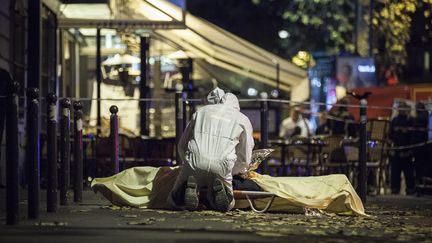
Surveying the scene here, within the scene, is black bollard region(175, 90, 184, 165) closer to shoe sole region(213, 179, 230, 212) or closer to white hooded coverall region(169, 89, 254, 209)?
white hooded coverall region(169, 89, 254, 209)

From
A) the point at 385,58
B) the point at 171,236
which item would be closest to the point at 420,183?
the point at 171,236

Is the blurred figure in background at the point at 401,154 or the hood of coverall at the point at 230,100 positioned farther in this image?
the blurred figure in background at the point at 401,154

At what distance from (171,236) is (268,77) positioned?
1796cm

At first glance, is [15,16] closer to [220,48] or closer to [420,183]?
[220,48]

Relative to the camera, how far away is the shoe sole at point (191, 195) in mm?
10688

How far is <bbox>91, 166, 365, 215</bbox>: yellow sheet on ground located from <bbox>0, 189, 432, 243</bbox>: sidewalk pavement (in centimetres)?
17

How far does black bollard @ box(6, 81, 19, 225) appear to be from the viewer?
902 cm

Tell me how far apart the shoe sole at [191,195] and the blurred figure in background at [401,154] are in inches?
281

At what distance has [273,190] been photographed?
11.0 metres

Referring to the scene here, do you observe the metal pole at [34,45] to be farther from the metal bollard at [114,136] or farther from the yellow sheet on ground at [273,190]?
the yellow sheet on ground at [273,190]

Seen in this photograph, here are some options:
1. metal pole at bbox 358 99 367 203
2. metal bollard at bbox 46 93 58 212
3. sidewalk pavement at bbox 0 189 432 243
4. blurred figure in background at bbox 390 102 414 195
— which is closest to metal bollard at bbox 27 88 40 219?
sidewalk pavement at bbox 0 189 432 243

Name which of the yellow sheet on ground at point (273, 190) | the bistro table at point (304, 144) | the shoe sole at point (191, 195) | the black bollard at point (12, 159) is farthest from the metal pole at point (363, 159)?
the black bollard at point (12, 159)

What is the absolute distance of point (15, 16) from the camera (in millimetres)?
17234

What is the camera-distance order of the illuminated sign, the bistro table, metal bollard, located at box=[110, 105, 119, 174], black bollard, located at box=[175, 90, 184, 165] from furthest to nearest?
the illuminated sign, the bistro table, black bollard, located at box=[175, 90, 184, 165], metal bollard, located at box=[110, 105, 119, 174]
